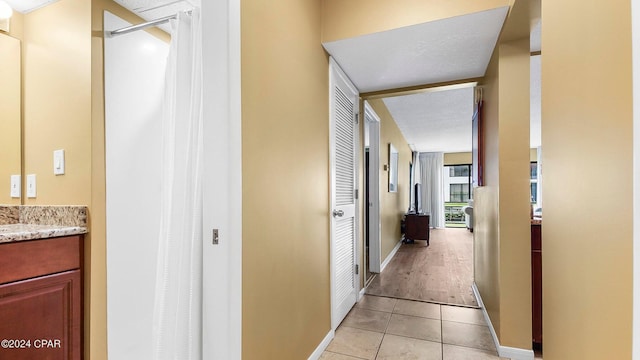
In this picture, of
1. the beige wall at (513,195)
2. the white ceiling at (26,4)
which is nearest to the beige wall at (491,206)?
the beige wall at (513,195)

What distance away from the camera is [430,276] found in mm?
3834

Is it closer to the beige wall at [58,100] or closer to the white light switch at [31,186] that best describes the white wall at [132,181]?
the beige wall at [58,100]

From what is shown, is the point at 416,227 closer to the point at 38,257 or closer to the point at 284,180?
the point at 284,180

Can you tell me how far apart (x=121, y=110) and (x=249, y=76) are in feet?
2.96

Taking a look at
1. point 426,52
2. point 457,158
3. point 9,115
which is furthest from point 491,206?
point 457,158

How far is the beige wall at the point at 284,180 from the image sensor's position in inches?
52.0

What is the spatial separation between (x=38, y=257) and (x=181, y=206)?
2.26 ft

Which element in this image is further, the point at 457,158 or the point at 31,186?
the point at 457,158

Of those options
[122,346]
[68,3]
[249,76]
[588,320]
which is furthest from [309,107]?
[122,346]

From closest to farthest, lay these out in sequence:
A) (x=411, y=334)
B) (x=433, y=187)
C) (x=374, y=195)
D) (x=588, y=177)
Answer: (x=588, y=177)
(x=411, y=334)
(x=374, y=195)
(x=433, y=187)

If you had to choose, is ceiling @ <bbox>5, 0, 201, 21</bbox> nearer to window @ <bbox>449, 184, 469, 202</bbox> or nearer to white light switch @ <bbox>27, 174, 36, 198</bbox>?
white light switch @ <bbox>27, 174, 36, 198</bbox>

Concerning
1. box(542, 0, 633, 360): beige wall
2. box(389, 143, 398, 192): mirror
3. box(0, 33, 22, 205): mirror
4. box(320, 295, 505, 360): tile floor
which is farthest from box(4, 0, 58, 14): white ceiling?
box(389, 143, 398, 192): mirror

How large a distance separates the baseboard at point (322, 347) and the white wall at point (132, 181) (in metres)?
0.96

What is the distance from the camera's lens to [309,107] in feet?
6.33
